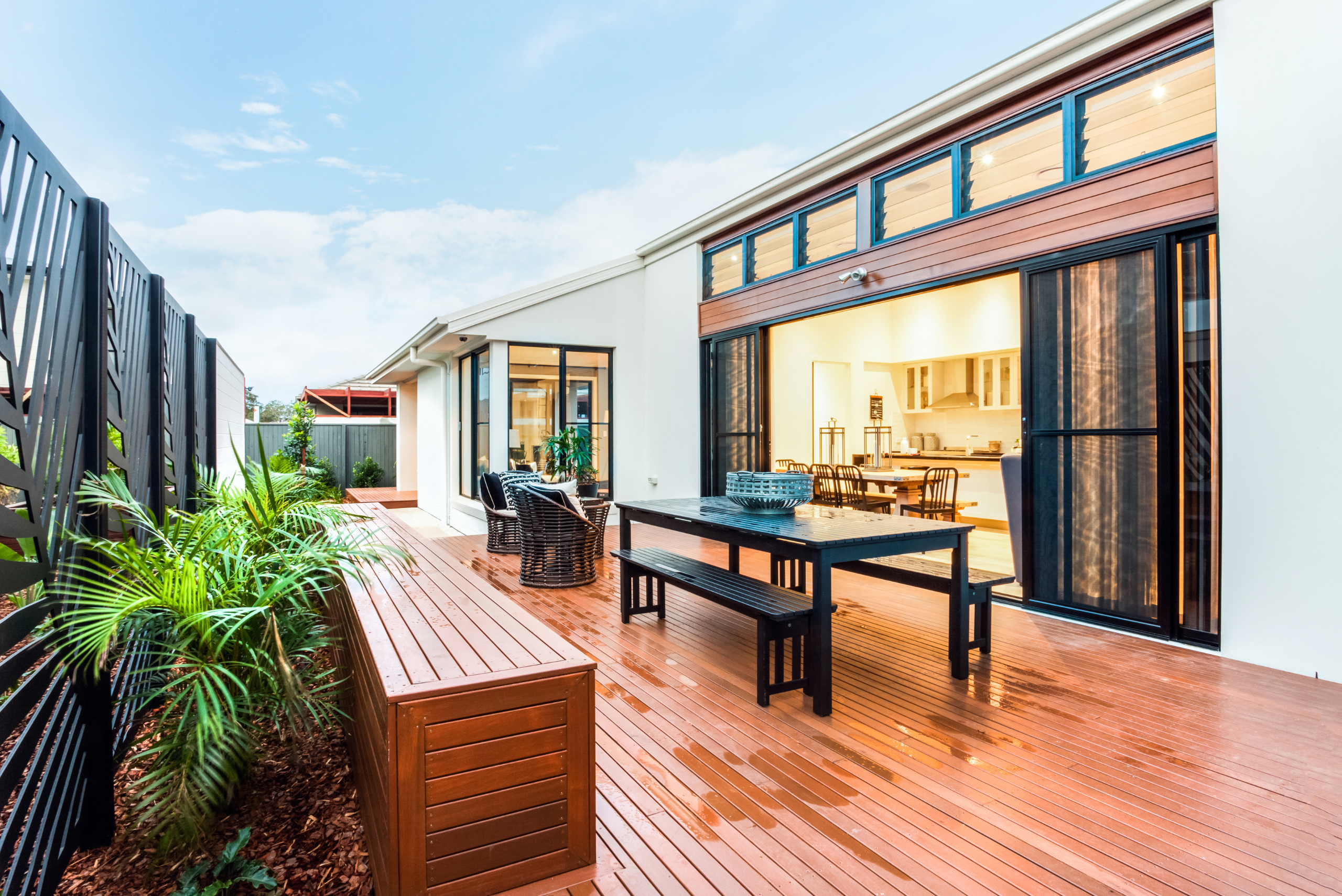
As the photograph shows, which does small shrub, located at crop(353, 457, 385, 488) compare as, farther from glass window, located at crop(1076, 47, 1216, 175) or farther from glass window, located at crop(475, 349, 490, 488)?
glass window, located at crop(1076, 47, 1216, 175)

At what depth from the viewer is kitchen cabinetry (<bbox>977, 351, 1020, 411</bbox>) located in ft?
28.1

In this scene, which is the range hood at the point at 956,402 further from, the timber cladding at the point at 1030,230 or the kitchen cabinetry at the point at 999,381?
the timber cladding at the point at 1030,230

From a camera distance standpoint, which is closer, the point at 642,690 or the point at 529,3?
the point at 642,690

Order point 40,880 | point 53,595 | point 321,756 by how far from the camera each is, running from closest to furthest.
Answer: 1. point 40,880
2. point 53,595
3. point 321,756

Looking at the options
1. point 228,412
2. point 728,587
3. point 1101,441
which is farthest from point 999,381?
point 228,412

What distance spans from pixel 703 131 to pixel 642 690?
802 inches

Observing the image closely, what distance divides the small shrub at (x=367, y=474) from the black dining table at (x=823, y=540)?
43.6 feet

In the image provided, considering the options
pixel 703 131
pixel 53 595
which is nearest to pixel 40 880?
pixel 53 595

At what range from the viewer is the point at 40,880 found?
165cm

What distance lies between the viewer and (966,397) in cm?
920

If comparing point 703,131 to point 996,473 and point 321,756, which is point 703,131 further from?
point 321,756

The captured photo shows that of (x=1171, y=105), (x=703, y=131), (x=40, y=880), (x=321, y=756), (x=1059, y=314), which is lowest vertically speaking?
(x=321, y=756)

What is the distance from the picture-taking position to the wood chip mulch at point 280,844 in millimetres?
1876

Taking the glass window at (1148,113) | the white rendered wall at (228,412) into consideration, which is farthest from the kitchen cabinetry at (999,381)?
the white rendered wall at (228,412)
